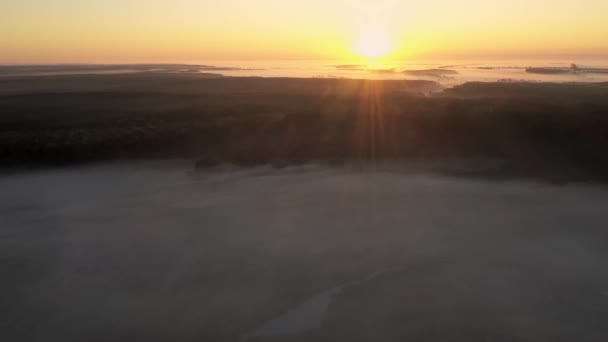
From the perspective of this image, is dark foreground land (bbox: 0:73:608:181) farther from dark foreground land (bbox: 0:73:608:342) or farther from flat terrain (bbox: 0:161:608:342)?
flat terrain (bbox: 0:161:608:342)

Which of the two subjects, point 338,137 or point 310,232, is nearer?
point 310,232

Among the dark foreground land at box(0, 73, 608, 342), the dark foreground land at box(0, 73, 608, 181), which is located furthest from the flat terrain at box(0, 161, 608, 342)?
the dark foreground land at box(0, 73, 608, 181)

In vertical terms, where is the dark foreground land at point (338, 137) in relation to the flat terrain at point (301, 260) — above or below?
above

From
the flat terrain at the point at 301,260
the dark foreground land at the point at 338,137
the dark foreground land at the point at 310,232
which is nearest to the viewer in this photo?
the flat terrain at the point at 301,260

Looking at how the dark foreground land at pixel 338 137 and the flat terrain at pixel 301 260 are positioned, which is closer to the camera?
the flat terrain at pixel 301 260

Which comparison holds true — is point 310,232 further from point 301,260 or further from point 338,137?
point 338,137

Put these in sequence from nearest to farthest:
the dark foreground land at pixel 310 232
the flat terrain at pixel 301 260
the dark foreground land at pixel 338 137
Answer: the flat terrain at pixel 301 260 < the dark foreground land at pixel 310 232 < the dark foreground land at pixel 338 137

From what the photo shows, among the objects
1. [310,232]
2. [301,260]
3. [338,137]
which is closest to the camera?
[301,260]

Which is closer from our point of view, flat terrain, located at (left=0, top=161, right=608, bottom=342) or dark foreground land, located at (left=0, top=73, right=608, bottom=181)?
flat terrain, located at (left=0, top=161, right=608, bottom=342)

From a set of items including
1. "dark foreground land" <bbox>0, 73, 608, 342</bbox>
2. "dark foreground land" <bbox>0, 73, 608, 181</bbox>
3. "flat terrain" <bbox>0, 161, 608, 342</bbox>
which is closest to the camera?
"flat terrain" <bbox>0, 161, 608, 342</bbox>

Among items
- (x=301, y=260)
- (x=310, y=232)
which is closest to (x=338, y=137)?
(x=310, y=232)

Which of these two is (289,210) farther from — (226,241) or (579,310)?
(579,310)

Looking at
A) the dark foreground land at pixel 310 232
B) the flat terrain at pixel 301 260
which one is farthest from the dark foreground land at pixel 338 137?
the flat terrain at pixel 301 260

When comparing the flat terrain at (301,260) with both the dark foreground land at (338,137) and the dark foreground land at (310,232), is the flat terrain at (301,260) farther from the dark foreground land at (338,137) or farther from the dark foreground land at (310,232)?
the dark foreground land at (338,137)
